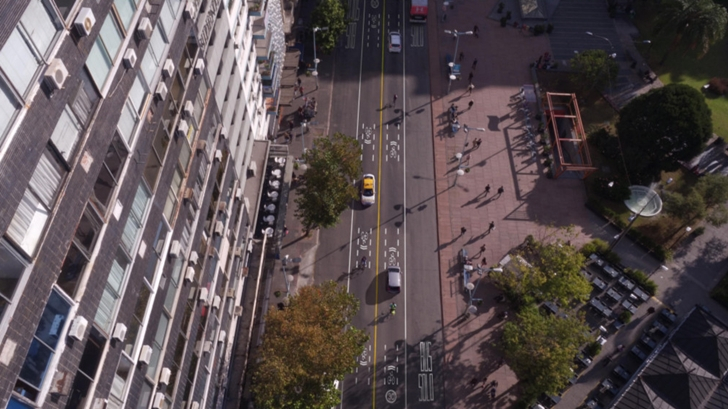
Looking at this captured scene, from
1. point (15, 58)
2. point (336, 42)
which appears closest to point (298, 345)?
point (15, 58)

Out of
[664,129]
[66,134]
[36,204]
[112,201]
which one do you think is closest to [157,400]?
[112,201]

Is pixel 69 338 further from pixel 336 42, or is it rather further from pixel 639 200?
pixel 336 42

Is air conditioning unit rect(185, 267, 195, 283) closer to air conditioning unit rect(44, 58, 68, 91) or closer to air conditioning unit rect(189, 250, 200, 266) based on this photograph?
air conditioning unit rect(189, 250, 200, 266)

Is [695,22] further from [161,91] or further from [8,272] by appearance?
[8,272]

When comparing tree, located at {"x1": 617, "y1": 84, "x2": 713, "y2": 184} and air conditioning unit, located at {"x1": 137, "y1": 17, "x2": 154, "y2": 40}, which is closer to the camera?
air conditioning unit, located at {"x1": 137, "y1": 17, "x2": 154, "y2": 40}

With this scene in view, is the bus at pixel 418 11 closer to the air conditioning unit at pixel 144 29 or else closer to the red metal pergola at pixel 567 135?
the red metal pergola at pixel 567 135

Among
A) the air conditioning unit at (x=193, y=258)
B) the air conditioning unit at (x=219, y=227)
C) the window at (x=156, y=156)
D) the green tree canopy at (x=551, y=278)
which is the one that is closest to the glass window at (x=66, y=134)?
the window at (x=156, y=156)

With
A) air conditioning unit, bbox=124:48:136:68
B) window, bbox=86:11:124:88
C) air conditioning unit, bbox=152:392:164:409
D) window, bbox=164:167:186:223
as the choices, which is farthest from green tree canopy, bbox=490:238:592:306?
window, bbox=86:11:124:88
